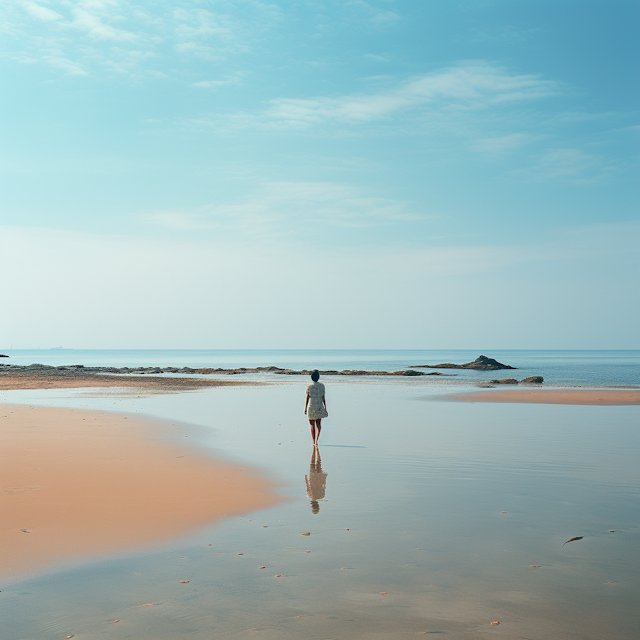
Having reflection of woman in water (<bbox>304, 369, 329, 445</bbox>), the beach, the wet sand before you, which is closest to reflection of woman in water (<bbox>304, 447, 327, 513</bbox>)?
the beach

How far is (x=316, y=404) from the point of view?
1653 centimetres

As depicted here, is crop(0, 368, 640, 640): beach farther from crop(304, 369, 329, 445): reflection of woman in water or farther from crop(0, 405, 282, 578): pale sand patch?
crop(304, 369, 329, 445): reflection of woman in water

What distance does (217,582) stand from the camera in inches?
257

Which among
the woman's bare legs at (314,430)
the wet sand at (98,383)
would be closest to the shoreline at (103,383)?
the wet sand at (98,383)

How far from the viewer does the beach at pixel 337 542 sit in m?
5.64

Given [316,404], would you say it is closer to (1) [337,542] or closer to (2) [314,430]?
(2) [314,430]

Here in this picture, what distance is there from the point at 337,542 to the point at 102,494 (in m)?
5.07

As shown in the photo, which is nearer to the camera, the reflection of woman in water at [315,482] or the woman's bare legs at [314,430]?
the reflection of woman in water at [315,482]

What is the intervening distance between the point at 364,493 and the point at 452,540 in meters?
2.90

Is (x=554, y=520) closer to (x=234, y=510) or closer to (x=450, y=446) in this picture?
(x=234, y=510)

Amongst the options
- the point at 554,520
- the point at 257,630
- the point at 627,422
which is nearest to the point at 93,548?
the point at 257,630

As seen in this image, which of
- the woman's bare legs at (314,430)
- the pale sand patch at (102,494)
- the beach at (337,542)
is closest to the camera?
the beach at (337,542)

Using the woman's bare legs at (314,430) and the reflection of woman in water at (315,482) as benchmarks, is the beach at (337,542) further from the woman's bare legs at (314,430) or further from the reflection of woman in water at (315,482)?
the woman's bare legs at (314,430)

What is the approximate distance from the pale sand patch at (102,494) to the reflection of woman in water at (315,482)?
71cm
